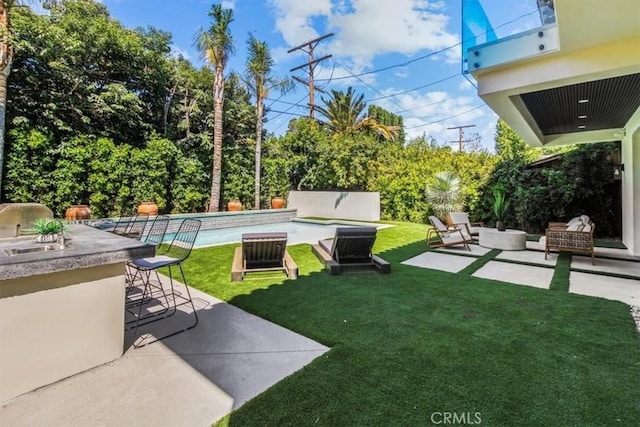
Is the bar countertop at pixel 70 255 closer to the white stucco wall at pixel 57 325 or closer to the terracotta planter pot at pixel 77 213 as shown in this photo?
the white stucco wall at pixel 57 325

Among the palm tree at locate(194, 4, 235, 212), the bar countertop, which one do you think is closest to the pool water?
the palm tree at locate(194, 4, 235, 212)

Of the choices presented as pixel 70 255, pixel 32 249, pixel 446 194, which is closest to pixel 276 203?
pixel 446 194

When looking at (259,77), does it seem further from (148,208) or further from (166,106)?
(148,208)

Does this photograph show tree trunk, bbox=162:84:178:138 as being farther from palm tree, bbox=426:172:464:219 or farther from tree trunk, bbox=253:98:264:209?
palm tree, bbox=426:172:464:219

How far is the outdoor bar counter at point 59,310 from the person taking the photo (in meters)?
2.22

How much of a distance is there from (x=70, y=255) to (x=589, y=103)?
9012 millimetres

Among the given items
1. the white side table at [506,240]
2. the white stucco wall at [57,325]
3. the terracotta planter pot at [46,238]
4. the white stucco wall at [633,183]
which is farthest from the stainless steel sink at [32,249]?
the white stucco wall at [633,183]

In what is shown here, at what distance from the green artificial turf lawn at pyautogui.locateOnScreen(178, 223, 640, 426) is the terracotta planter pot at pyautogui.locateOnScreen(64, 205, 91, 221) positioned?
7.89 metres

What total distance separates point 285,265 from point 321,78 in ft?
61.1

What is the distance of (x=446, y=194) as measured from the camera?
502 inches

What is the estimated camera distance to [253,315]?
3799mm

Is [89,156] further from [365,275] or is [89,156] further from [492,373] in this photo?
[492,373]

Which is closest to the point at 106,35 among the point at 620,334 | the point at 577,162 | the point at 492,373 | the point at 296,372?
the point at 296,372

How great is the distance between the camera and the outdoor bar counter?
2.22 metres
